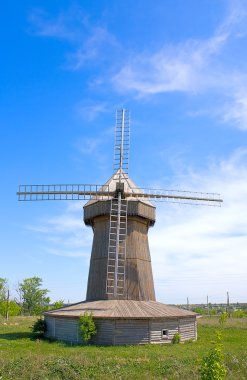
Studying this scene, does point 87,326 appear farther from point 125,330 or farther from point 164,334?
point 164,334

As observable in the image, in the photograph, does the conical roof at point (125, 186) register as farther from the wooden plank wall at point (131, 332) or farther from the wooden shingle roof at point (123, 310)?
the wooden plank wall at point (131, 332)

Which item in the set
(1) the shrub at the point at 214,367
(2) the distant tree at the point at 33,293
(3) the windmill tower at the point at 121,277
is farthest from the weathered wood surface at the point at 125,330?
(2) the distant tree at the point at 33,293

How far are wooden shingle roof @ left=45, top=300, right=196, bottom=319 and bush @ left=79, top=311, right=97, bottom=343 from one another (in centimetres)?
38

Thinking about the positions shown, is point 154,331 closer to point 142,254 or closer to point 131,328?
point 131,328

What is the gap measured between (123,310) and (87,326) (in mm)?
2224

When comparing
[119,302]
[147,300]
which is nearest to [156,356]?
[119,302]

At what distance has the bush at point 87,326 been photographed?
21766 millimetres

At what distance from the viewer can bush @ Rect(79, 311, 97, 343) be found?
21766 mm

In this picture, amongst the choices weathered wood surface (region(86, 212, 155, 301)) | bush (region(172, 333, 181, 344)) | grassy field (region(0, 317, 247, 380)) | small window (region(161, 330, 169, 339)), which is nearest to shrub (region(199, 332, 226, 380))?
grassy field (region(0, 317, 247, 380))

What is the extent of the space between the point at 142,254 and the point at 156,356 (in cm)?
1012

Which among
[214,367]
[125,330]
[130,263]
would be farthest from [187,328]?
[214,367]

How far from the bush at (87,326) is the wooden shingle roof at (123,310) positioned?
0.38 m

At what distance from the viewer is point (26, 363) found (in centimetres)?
1552

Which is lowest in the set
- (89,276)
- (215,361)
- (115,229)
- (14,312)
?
A: (14,312)
